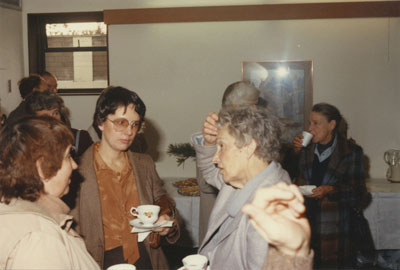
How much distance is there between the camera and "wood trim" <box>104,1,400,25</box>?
5.06m

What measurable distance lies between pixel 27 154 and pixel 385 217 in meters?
4.00

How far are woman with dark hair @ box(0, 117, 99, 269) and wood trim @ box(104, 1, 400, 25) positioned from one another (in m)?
4.02

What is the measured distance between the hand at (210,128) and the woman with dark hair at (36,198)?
2.79ft

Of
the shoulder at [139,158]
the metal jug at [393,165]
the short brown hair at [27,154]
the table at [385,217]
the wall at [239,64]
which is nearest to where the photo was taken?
the short brown hair at [27,154]

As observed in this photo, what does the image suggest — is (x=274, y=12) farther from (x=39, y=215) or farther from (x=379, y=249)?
(x=39, y=215)

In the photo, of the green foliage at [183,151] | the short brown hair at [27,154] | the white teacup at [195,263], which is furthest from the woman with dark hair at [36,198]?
the green foliage at [183,151]

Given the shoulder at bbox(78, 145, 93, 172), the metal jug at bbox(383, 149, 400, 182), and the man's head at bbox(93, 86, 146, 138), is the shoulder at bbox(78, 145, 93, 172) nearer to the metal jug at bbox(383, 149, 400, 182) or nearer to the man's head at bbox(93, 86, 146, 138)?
the man's head at bbox(93, 86, 146, 138)

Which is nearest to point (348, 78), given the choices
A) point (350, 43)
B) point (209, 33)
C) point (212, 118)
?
point (350, 43)

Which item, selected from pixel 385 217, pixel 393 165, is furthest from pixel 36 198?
pixel 393 165

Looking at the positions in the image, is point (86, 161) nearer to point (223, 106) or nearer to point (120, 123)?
point (120, 123)

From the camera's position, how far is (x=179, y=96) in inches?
216

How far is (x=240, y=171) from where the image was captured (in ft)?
6.12

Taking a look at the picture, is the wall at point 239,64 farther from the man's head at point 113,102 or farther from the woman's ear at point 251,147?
the woman's ear at point 251,147

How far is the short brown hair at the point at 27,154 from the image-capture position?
4.73 ft
